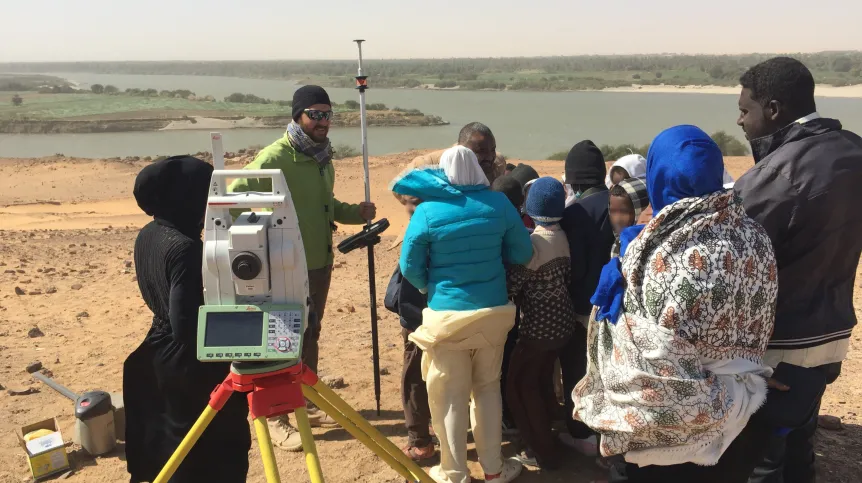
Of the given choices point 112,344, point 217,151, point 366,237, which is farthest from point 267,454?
point 112,344

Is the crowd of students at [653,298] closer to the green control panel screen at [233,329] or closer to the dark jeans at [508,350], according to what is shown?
the dark jeans at [508,350]

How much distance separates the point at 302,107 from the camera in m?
3.70

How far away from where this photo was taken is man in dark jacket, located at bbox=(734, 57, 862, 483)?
93.4 inches

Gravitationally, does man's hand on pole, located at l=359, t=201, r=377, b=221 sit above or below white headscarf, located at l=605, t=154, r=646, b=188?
below

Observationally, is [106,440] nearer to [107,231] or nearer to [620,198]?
[620,198]

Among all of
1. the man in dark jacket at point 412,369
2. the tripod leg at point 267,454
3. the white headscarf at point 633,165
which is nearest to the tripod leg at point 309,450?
the tripod leg at point 267,454

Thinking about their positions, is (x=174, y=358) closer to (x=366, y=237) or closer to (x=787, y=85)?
(x=366, y=237)

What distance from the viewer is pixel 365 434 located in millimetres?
2545

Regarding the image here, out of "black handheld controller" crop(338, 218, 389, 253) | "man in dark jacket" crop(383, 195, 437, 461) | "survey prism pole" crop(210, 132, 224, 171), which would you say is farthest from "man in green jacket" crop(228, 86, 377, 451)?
"survey prism pole" crop(210, 132, 224, 171)

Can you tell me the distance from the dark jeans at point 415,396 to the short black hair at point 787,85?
198 centimetres

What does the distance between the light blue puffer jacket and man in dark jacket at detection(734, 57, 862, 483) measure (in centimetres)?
98

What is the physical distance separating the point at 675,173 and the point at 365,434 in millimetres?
1455

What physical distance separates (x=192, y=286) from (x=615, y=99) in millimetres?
46430

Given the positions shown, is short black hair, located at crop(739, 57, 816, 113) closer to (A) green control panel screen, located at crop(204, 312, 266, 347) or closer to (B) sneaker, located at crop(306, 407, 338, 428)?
(A) green control panel screen, located at crop(204, 312, 266, 347)
